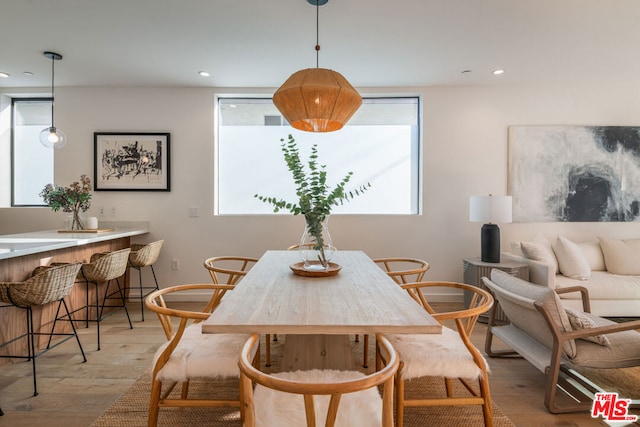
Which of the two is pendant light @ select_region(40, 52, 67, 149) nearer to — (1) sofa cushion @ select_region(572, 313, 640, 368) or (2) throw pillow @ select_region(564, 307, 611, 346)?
(2) throw pillow @ select_region(564, 307, 611, 346)

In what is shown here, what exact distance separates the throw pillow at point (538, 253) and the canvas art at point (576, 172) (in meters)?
0.69

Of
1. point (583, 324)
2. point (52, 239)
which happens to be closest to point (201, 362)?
point (583, 324)

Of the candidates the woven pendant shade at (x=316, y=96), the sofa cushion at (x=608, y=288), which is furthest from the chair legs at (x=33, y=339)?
the sofa cushion at (x=608, y=288)

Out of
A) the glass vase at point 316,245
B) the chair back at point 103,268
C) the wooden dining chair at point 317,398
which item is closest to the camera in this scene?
the wooden dining chair at point 317,398

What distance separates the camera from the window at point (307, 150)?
3.97 metres

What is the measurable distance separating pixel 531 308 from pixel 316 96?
1663 millimetres

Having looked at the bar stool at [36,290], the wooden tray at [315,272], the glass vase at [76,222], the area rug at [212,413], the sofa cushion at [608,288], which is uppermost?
the glass vase at [76,222]

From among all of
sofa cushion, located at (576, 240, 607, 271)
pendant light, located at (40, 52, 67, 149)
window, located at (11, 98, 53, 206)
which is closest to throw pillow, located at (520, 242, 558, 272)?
sofa cushion, located at (576, 240, 607, 271)

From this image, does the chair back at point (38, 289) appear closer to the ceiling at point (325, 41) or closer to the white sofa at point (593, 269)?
the ceiling at point (325, 41)

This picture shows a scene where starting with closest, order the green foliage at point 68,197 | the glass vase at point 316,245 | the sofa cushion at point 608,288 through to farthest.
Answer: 1. the glass vase at point 316,245
2. the sofa cushion at point 608,288
3. the green foliage at point 68,197

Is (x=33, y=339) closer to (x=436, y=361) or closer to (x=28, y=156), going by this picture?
(x=436, y=361)

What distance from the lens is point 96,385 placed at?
6.77ft

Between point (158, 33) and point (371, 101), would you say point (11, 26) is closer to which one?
point (158, 33)

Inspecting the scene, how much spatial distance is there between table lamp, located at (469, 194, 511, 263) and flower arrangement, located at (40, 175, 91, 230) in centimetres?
398
